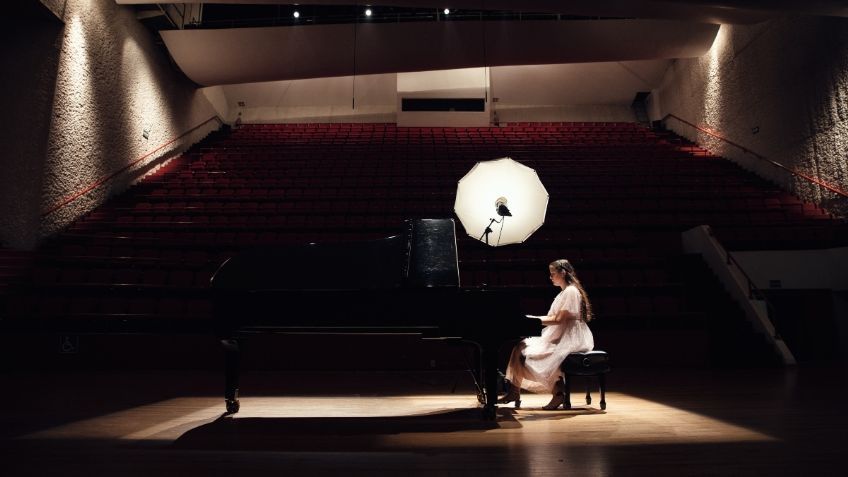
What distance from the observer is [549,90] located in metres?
10.5

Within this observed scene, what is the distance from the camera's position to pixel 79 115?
548 cm

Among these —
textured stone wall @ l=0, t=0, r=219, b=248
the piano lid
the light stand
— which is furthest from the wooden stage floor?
textured stone wall @ l=0, t=0, r=219, b=248

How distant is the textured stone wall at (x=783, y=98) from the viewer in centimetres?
525

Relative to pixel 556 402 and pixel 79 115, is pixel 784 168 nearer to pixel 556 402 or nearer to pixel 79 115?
pixel 556 402

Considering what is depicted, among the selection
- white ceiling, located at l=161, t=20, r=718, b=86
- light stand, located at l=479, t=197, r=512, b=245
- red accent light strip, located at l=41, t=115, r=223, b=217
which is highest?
white ceiling, located at l=161, t=20, r=718, b=86

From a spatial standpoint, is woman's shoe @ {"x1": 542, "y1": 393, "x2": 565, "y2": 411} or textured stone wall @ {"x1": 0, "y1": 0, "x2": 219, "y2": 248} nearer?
woman's shoe @ {"x1": 542, "y1": 393, "x2": 565, "y2": 411}

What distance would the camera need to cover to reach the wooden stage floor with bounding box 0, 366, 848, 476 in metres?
1.44

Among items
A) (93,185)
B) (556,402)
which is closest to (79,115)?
(93,185)

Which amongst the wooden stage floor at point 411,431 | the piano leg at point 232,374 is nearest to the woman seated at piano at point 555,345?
the wooden stage floor at point 411,431

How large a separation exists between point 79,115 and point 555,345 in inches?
220

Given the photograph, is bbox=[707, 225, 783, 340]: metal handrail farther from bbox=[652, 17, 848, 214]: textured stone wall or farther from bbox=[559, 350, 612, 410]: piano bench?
bbox=[559, 350, 612, 410]: piano bench

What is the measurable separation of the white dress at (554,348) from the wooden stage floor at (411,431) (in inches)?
5.6

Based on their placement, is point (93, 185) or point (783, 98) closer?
point (93, 185)

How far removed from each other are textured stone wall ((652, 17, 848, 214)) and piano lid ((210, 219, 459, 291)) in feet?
16.9
